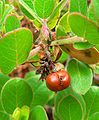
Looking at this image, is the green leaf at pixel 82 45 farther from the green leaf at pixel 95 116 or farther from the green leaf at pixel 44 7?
the green leaf at pixel 95 116

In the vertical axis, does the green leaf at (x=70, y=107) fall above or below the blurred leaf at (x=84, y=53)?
below

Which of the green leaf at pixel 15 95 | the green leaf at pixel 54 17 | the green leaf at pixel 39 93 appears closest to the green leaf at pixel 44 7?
the green leaf at pixel 54 17

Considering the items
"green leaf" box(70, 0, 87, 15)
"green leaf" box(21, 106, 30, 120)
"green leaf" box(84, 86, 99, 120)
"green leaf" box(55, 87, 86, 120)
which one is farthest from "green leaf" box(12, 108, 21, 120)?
"green leaf" box(70, 0, 87, 15)

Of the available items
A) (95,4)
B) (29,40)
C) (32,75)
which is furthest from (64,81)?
(32,75)

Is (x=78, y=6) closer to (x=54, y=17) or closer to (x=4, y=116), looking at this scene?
(x=54, y=17)

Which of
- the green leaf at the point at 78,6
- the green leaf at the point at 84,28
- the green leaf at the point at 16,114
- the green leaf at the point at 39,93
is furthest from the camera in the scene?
the green leaf at the point at 39,93

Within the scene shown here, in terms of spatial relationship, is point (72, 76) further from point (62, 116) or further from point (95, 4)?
point (95, 4)
